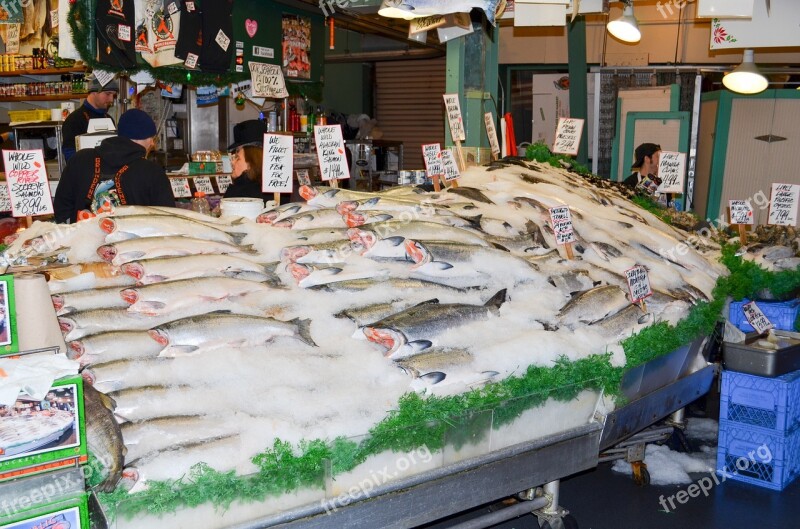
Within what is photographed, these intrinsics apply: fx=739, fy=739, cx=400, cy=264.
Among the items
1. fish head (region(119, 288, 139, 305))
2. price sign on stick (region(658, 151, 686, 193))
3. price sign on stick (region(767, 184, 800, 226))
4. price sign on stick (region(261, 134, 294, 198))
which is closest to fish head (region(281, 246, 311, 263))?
fish head (region(119, 288, 139, 305))

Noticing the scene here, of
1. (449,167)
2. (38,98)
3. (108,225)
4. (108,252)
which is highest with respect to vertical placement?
(38,98)

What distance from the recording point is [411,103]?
655 inches

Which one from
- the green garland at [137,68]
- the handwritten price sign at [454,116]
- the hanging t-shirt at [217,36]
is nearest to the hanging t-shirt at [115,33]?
the green garland at [137,68]

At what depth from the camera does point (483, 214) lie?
14.9 feet

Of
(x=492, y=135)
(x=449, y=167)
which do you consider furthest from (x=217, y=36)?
(x=449, y=167)

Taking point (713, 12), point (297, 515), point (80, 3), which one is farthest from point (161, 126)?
point (297, 515)

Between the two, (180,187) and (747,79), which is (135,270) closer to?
(180,187)

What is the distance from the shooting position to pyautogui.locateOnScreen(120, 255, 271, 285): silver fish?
326 cm

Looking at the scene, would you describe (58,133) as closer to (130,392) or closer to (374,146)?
(374,146)

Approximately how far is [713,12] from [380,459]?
17.1 feet

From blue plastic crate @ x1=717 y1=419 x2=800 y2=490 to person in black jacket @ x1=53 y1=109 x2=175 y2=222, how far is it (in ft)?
13.5

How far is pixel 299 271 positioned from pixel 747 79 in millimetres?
7423

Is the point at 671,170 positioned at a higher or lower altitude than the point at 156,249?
higher

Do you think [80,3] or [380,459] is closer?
[380,459]
